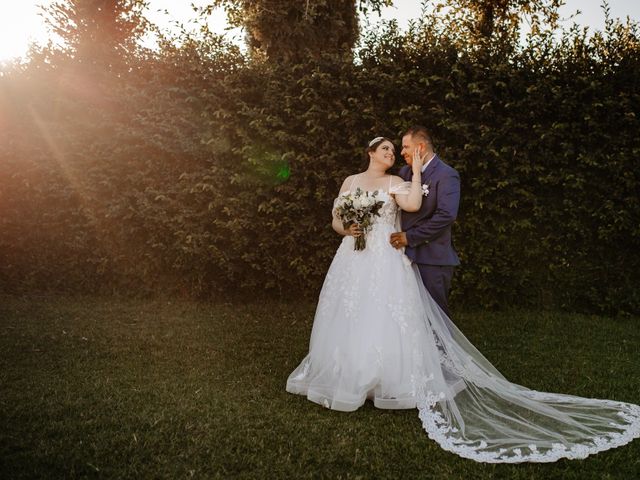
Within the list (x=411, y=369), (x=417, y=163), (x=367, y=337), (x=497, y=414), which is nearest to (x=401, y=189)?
(x=417, y=163)

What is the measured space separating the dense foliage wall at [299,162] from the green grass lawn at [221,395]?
889 mm

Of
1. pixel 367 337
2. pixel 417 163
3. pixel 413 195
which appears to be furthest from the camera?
pixel 417 163

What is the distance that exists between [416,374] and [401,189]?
5.08 feet

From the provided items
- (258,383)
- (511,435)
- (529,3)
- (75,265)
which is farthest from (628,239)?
(529,3)

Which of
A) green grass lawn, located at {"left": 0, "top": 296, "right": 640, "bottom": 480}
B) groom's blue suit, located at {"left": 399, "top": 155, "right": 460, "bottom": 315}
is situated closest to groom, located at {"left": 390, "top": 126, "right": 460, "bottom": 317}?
groom's blue suit, located at {"left": 399, "top": 155, "right": 460, "bottom": 315}

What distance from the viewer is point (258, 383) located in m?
4.77

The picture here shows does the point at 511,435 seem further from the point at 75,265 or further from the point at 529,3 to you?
the point at 529,3

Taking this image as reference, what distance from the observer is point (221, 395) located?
4410 mm

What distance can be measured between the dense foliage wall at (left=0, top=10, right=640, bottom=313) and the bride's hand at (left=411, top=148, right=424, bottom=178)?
2.62 metres

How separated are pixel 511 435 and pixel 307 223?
183 inches

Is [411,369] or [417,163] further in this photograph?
[417,163]

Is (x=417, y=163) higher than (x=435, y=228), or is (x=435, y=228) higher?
(x=417, y=163)

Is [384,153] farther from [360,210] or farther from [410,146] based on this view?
[360,210]

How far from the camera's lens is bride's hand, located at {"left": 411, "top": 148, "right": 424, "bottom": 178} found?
15.1 ft
